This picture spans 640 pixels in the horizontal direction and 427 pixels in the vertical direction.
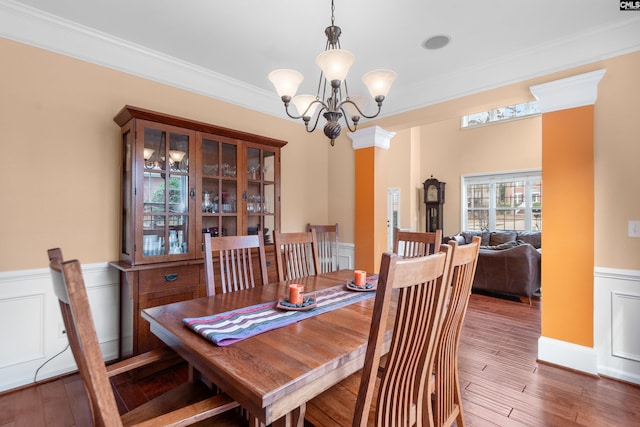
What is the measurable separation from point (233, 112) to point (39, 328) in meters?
2.42

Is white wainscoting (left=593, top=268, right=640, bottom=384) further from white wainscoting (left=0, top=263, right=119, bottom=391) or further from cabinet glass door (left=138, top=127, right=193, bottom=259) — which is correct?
white wainscoting (left=0, top=263, right=119, bottom=391)

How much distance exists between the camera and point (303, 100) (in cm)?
204

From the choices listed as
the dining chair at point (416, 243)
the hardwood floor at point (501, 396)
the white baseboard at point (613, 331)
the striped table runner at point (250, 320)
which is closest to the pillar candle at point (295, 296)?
the striped table runner at point (250, 320)

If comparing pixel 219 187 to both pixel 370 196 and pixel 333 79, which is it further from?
pixel 370 196

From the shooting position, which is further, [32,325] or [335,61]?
[32,325]

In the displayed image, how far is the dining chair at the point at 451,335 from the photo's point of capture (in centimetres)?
122

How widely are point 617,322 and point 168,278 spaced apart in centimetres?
338

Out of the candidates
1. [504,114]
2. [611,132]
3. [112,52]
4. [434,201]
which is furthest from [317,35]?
[504,114]

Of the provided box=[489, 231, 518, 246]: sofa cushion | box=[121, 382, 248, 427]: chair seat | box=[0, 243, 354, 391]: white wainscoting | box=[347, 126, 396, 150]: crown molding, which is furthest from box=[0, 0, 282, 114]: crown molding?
box=[489, 231, 518, 246]: sofa cushion

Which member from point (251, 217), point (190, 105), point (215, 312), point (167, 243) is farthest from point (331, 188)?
point (215, 312)

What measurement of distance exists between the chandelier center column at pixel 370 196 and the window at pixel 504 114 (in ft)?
11.3

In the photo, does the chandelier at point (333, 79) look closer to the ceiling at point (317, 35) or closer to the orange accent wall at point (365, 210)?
the ceiling at point (317, 35)

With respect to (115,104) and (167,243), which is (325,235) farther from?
(115,104)

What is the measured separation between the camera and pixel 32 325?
212cm
